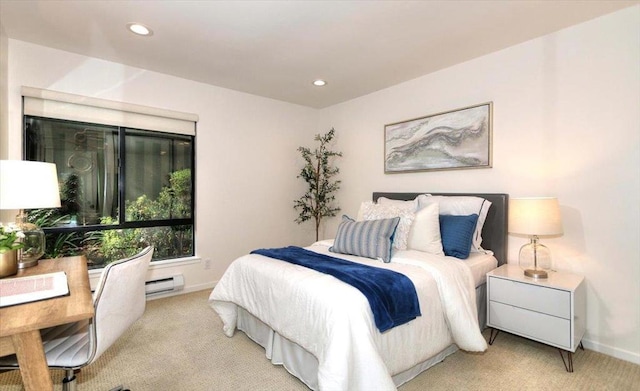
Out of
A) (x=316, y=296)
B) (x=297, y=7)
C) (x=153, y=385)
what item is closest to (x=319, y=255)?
(x=316, y=296)

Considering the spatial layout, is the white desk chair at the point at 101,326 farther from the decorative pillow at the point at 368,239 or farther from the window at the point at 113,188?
the window at the point at 113,188

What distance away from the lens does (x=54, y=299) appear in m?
1.33

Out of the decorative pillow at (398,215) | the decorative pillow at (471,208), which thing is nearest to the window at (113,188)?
the decorative pillow at (398,215)

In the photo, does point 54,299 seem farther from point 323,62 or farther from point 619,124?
point 619,124

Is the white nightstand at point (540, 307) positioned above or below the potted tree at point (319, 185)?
below

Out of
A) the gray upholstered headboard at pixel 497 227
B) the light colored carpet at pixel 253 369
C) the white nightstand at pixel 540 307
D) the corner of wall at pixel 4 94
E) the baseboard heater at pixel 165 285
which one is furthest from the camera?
the baseboard heater at pixel 165 285

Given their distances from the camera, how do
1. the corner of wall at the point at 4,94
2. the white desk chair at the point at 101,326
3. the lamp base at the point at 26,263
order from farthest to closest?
1. the corner of wall at the point at 4,94
2. the lamp base at the point at 26,263
3. the white desk chair at the point at 101,326

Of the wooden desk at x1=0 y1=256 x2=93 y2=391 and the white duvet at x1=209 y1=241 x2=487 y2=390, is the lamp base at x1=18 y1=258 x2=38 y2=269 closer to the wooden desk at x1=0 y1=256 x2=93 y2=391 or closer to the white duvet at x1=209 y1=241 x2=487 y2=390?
the wooden desk at x1=0 y1=256 x2=93 y2=391

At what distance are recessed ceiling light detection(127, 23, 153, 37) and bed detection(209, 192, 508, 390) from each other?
2.05 metres

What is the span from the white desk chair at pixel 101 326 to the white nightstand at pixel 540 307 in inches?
97.2

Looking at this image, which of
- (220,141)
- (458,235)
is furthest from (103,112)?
(458,235)

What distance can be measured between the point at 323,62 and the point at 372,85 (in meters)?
0.90

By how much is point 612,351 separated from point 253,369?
2.63 meters

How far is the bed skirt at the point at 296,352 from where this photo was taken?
198 cm
